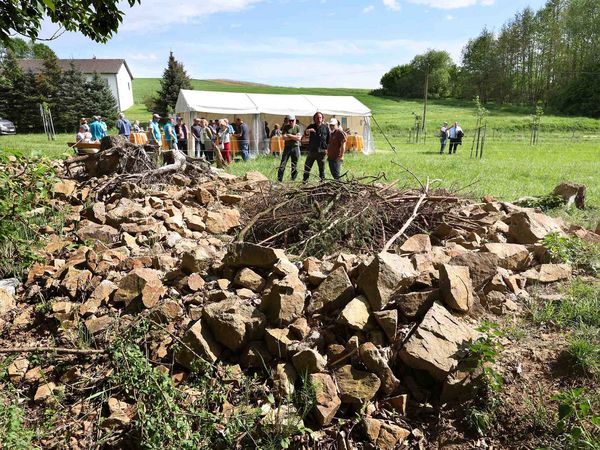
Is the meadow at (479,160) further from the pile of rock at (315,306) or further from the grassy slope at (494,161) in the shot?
the pile of rock at (315,306)

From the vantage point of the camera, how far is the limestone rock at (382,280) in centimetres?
310

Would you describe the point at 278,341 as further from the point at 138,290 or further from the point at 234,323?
the point at 138,290

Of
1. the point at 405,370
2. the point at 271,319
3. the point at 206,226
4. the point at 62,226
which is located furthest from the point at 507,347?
the point at 62,226

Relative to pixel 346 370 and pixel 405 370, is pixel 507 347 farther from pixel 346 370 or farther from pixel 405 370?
pixel 346 370

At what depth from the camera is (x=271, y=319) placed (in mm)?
3211

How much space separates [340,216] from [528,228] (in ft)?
6.19

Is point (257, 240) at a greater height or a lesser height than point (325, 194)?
lesser

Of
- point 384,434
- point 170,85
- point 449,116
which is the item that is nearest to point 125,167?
point 384,434

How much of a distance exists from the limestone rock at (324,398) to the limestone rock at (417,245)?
5.46 feet

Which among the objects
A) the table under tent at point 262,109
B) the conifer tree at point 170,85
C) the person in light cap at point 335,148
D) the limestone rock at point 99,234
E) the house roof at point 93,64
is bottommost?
the limestone rock at point 99,234

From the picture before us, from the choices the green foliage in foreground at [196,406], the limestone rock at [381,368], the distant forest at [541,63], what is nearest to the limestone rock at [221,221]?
the green foliage in foreground at [196,406]

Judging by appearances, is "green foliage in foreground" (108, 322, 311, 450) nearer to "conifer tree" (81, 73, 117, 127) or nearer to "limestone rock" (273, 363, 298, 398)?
"limestone rock" (273, 363, 298, 398)

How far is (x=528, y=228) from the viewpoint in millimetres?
4414

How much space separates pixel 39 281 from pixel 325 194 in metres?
3.07
